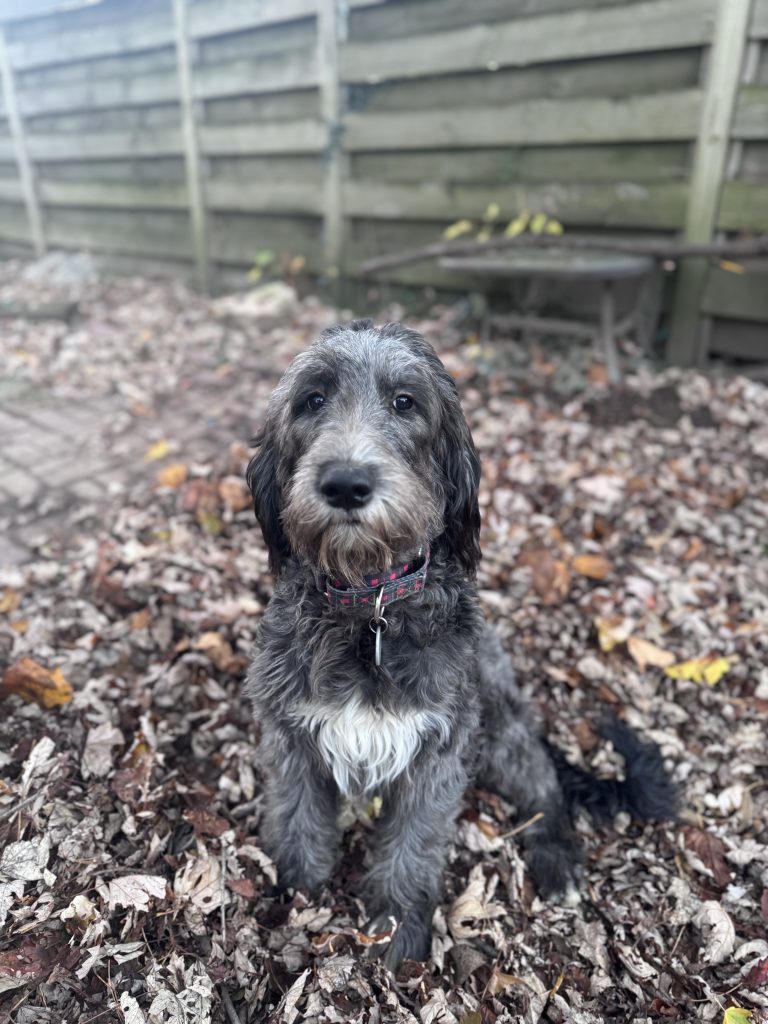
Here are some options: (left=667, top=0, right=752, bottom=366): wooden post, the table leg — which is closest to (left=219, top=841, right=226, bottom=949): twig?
the table leg

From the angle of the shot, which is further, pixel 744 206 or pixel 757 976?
pixel 744 206

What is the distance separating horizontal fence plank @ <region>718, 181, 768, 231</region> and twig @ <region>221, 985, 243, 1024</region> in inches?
249

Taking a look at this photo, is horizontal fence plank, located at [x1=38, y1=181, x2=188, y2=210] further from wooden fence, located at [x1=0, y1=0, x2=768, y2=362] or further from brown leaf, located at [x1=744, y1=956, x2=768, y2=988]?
brown leaf, located at [x1=744, y1=956, x2=768, y2=988]

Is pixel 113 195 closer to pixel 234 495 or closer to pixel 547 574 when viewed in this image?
pixel 234 495

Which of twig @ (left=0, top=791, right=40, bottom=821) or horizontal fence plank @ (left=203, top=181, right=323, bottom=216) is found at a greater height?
horizontal fence plank @ (left=203, top=181, right=323, bottom=216)

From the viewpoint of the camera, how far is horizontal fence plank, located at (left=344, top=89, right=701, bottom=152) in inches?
227

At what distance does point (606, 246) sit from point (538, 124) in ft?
4.61

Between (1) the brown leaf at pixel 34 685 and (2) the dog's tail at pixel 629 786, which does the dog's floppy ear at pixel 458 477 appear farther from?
(1) the brown leaf at pixel 34 685

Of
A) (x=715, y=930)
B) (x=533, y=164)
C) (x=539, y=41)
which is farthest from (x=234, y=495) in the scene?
(x=539, y=41)

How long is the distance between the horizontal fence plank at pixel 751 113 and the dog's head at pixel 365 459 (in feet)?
15.5

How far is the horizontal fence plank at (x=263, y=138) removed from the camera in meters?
7.86

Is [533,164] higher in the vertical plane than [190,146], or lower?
lower

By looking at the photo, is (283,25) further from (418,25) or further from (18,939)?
(18,939)

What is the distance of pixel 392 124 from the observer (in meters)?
7.25
